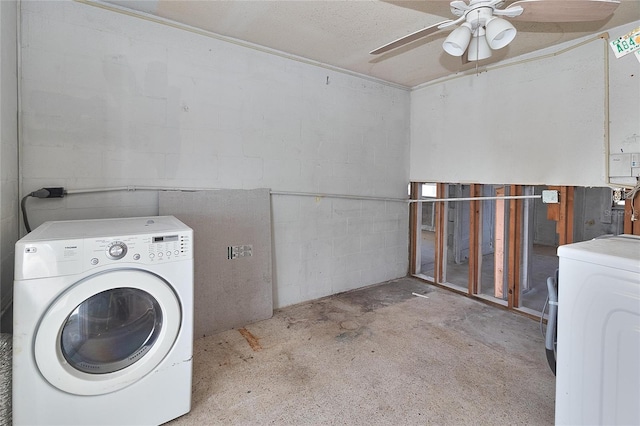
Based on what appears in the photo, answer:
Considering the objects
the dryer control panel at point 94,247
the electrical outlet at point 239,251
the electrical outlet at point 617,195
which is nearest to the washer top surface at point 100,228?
the dryer control panel at point 94,247

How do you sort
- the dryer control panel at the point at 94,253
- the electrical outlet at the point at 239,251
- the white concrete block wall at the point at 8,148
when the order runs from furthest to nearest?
the electrical outlet at the point at 239,251 → the white concrete block wall at the point at 8,148 → the dryer control panel at the point at 94,253

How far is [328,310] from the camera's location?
124 inches

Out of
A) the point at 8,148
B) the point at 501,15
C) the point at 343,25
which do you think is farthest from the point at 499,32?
the point at 8,148

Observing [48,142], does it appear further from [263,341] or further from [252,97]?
[263,341]

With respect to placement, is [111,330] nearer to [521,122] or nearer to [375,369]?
[375,369]

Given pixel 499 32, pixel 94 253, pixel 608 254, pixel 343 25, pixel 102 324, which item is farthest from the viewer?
pixel 343 25

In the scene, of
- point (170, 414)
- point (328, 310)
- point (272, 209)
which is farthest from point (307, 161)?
point (170, 414)

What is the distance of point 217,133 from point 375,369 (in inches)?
83.7

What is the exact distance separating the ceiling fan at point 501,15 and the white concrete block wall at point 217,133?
144 cm

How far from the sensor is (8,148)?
1.83 meters

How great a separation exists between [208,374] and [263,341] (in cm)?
51

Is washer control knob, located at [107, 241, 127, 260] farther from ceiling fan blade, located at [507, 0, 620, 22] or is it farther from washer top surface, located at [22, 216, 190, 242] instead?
ceiling fan blade, located at [507, 0, 620, 22]

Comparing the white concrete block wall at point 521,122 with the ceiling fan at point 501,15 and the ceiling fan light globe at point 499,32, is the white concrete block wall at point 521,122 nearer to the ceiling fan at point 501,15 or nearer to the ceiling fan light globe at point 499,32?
the ceiling fan at point 501,15

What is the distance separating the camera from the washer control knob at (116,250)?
1.53 m
